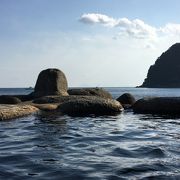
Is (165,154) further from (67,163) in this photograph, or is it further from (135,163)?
(67,163)

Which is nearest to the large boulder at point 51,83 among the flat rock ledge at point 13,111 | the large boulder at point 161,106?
the large boulder at point 161,106

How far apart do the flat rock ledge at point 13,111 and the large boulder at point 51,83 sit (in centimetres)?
900

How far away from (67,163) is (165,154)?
9.43 feet

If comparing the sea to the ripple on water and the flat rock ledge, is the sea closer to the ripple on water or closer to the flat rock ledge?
the ripple on water

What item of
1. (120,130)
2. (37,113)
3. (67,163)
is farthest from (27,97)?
(67,163)

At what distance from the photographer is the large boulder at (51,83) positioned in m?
33.9

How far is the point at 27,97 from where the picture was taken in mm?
36156

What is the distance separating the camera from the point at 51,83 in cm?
3409

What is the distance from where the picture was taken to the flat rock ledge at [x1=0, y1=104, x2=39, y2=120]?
20828 millimetres

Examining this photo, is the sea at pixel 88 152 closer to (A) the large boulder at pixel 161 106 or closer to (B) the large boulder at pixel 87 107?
(B) the large boulder at pixel 87 107

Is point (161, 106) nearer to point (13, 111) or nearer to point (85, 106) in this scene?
point (85, 106)

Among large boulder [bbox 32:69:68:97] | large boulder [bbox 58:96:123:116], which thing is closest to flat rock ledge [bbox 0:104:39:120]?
large boulder [bbox 58:96:123:116]

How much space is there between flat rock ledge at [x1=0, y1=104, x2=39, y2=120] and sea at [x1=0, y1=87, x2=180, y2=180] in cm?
296

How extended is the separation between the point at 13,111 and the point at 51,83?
1231cm
